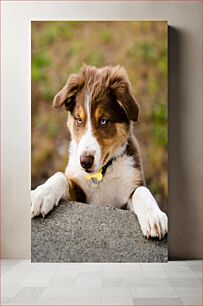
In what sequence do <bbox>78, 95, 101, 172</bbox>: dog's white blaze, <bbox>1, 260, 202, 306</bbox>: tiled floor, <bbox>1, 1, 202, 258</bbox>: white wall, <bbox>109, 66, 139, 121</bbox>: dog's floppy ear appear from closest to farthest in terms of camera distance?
<bbox>1, 260, 202, 306</bbox>: tiled floor → <bbox>78, 95, 101, 172</bbox>: dog's white blaze → <bbox>109, 66, 139, 121</bbox>: dog's floppy ear → <bbox>1, 1, 202, 258</bbox>: white wall

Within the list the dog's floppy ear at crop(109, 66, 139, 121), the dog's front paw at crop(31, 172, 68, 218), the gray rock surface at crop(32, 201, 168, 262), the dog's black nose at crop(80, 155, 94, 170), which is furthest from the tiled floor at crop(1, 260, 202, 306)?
the dog's floppy ear at crop(109, 66, 139, 121)

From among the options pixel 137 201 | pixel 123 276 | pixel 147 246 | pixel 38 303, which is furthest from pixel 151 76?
pixel 38 303

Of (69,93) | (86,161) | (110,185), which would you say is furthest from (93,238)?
(69,93)

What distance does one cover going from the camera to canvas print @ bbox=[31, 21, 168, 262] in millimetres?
4199

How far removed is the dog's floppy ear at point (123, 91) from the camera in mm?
4270

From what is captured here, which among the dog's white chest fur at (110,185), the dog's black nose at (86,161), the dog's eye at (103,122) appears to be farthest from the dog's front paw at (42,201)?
the dog's eye at (103,122)

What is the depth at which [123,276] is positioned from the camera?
3.77m

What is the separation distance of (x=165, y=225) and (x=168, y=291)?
0.97m

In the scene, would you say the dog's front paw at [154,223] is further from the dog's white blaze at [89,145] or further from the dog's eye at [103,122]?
the dog's eye at [103,122]

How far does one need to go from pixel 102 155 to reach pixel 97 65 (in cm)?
77

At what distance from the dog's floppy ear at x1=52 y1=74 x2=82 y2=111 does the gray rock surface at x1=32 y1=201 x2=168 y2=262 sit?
812 mm

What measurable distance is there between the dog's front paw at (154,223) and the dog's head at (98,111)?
546 millimetres

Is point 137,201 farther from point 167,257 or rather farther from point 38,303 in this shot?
point 38,303

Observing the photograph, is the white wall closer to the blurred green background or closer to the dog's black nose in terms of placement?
the blurred green background
